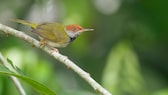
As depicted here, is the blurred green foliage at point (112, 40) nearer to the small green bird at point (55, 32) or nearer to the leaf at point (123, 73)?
the leaf at point (123, 73)

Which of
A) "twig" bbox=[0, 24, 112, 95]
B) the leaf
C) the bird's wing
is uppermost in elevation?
the leaf

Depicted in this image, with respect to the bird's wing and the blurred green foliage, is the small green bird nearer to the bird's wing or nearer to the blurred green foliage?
the bird's wing

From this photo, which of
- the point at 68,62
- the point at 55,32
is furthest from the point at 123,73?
the point at 68,62

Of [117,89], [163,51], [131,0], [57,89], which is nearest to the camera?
[57,89]

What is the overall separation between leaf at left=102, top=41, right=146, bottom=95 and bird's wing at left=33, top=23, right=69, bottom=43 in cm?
119

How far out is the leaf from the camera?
503 centimetres

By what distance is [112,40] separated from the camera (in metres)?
6.31

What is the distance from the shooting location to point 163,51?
21.0 feet

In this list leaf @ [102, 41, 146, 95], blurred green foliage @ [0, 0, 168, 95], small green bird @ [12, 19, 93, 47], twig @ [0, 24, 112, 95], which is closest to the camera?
twig @ [0, 24, 112, 95]

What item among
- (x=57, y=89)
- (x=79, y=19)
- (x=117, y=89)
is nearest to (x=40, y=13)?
(x=79, y=19)

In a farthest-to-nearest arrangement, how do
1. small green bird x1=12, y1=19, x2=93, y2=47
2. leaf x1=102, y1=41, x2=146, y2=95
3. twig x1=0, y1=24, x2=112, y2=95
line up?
leaf x1=102, y1=41, x2=146, y2=95 → small green bird x1=12, y1=19, x2=93, y2=47 → twig x1=0, y1=24, x2=112, y2=95

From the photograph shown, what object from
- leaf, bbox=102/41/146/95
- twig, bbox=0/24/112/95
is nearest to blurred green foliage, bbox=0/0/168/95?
leaf, bbox=102/41/146/95

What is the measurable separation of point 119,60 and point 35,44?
Answer: 2.34 meters

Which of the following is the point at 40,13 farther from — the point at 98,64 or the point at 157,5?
the point at 157,5
